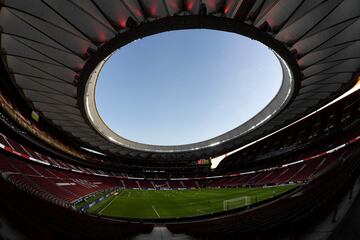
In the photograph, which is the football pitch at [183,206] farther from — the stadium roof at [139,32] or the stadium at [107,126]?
the stadium roof at [139,32]

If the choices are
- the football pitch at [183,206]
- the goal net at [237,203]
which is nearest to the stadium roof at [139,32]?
the football pitch at [183,206]

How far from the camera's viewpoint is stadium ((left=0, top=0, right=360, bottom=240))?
6.72m

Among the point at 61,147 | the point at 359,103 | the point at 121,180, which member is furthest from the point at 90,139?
the point at 359,103

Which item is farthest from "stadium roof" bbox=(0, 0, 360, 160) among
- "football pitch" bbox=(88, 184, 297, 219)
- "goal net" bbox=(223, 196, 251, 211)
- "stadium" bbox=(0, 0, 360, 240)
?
"goal net" bbox=(223, 196, 251, 211)

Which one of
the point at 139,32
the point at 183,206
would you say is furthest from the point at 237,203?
the point at 139,32

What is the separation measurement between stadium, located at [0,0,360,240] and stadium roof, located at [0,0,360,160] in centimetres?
9

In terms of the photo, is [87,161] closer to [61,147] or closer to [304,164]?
[61,147]

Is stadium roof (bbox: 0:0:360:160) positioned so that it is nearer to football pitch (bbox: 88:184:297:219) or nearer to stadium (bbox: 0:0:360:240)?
stadium (bbox: 0:0:360:240)

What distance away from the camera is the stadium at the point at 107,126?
6.72m

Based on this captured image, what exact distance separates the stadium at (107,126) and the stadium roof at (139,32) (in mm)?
95

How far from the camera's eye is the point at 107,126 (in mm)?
45188

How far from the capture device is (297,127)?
45.2 m

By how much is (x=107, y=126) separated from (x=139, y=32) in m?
30.4

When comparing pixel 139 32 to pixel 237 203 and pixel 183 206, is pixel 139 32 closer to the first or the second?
pixel 237 203
